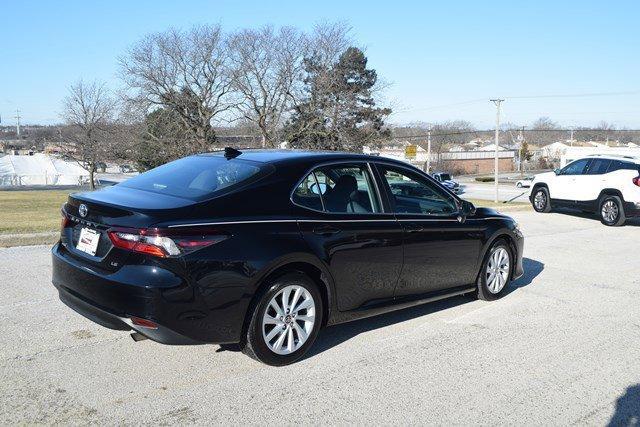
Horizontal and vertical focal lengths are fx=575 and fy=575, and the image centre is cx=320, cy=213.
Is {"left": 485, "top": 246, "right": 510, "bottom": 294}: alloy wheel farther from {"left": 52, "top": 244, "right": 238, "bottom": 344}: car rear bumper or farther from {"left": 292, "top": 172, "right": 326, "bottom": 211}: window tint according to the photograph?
{"left": 52, "top": 244, "right": 238, "bottom": 344}: car rear bumper

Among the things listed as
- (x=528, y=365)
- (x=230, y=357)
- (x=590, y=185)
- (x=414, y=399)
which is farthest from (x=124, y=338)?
(x=590, y=185)

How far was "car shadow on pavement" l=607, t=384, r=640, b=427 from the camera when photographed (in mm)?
3592

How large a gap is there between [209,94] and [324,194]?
3323cm

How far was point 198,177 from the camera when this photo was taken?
457cm

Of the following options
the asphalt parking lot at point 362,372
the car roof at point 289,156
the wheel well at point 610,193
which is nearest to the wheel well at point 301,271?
the asphalt parking lot at point 362,372

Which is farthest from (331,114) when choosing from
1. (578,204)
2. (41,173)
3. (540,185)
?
(41,173)

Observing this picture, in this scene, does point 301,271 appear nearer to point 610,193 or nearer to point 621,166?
point 610,193

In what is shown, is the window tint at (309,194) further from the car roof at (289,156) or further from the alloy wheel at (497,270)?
the alloy wheel at (497,270)

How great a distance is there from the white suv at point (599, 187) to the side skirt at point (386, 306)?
9789mm

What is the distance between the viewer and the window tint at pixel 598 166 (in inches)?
566

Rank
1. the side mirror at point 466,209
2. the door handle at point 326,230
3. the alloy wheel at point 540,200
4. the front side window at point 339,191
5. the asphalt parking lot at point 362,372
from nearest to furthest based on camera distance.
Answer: the asphalt parking lot at point 362,372 < the door handle at point 326,230 < the front side window at point 339,191 < the side mirror at point 466,209 < the alloy wheel at point 540,200

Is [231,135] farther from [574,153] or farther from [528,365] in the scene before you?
[574,153]

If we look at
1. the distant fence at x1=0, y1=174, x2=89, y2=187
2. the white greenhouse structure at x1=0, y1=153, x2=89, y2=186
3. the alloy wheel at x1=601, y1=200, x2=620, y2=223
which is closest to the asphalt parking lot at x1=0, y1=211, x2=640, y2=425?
the alloy wheel at x1=601, y1=200, x2=620, y2=223

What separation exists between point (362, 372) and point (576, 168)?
13.0 metres
